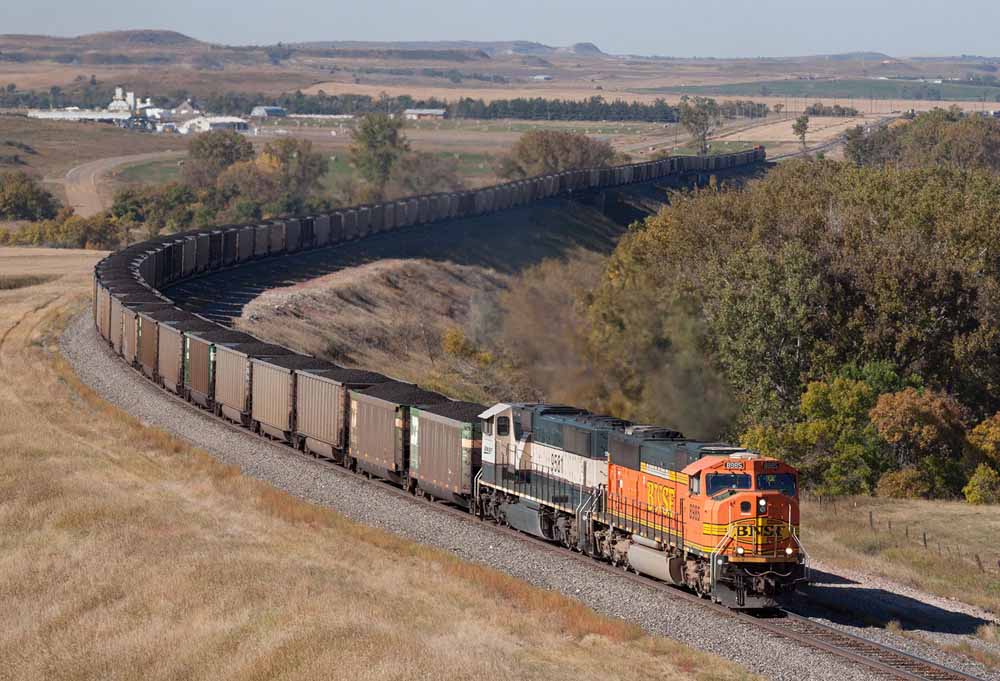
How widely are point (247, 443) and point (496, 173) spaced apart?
475ft

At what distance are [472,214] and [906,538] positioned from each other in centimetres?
7915

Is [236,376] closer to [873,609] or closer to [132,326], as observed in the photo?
[132,326]

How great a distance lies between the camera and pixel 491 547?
30.6 meters

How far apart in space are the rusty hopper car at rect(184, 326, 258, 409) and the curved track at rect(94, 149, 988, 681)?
2248mm

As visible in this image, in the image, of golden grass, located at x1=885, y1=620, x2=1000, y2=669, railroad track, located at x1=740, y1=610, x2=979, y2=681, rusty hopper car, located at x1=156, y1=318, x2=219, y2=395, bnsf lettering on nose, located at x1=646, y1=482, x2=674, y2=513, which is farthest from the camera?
rusty hopper car, located at x1=156, y1=318, x2=219, y2=395

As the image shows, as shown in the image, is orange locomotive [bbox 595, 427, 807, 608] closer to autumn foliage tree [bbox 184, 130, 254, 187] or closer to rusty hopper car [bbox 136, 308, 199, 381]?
rusty hopper car [bbox 136, 308, 199, 381]

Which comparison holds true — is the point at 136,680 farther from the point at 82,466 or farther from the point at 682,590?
the point at 82,466

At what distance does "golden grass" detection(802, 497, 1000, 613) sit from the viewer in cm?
3088

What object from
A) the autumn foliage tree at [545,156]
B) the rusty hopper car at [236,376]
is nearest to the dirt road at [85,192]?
the autumn foliage tree at [545,156]

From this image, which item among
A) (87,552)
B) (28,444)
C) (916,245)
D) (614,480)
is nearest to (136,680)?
(87,552)

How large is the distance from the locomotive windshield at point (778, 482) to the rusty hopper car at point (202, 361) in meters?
23.3

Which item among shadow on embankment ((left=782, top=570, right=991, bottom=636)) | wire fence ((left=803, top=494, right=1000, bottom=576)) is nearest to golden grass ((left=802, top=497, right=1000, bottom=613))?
wire fence ((left=803, top=494, right=1000, bottom=576))

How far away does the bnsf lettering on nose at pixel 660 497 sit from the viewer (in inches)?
1056

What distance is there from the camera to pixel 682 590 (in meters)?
27.5
